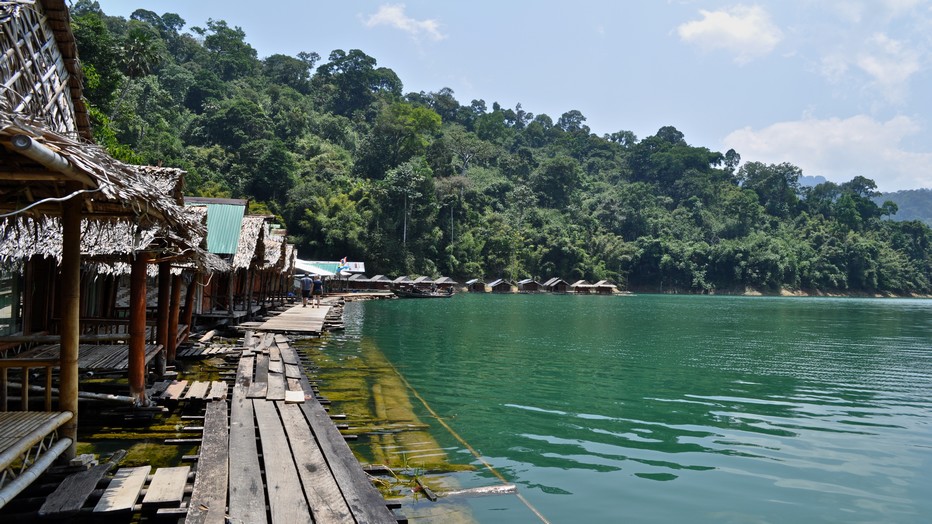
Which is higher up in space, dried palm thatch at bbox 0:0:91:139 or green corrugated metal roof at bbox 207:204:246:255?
dried palm thatch at bbox 0:0:91:139

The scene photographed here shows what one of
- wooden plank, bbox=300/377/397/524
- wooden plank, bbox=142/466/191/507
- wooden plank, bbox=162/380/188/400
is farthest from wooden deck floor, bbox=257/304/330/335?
wooden plank, bbox=142/466/191/507

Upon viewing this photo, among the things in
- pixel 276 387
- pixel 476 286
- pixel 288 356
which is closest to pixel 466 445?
pixel 276 387

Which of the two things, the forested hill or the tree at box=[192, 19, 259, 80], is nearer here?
the forested hill

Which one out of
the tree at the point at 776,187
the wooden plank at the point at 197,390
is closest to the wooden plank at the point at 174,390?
the wooden plank at the point at 197,390

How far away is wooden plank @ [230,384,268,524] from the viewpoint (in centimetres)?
506

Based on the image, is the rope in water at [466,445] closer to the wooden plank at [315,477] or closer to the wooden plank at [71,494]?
the wooden plank at [315,477]

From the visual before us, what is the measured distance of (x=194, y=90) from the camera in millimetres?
83875

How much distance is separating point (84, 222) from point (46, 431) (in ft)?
15.9

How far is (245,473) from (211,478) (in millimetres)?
329

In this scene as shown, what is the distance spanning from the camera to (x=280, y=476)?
5.92 metres

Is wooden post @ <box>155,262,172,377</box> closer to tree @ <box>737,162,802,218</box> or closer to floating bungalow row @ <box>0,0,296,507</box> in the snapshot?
floating bungalow row @ <box>0,0,296,507</box>

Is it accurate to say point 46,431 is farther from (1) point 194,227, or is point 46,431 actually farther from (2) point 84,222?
(2) point 84,222

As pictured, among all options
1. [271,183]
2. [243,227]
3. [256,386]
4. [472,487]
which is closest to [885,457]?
[472,487]

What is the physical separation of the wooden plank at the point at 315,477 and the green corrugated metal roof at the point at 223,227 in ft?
36.5
